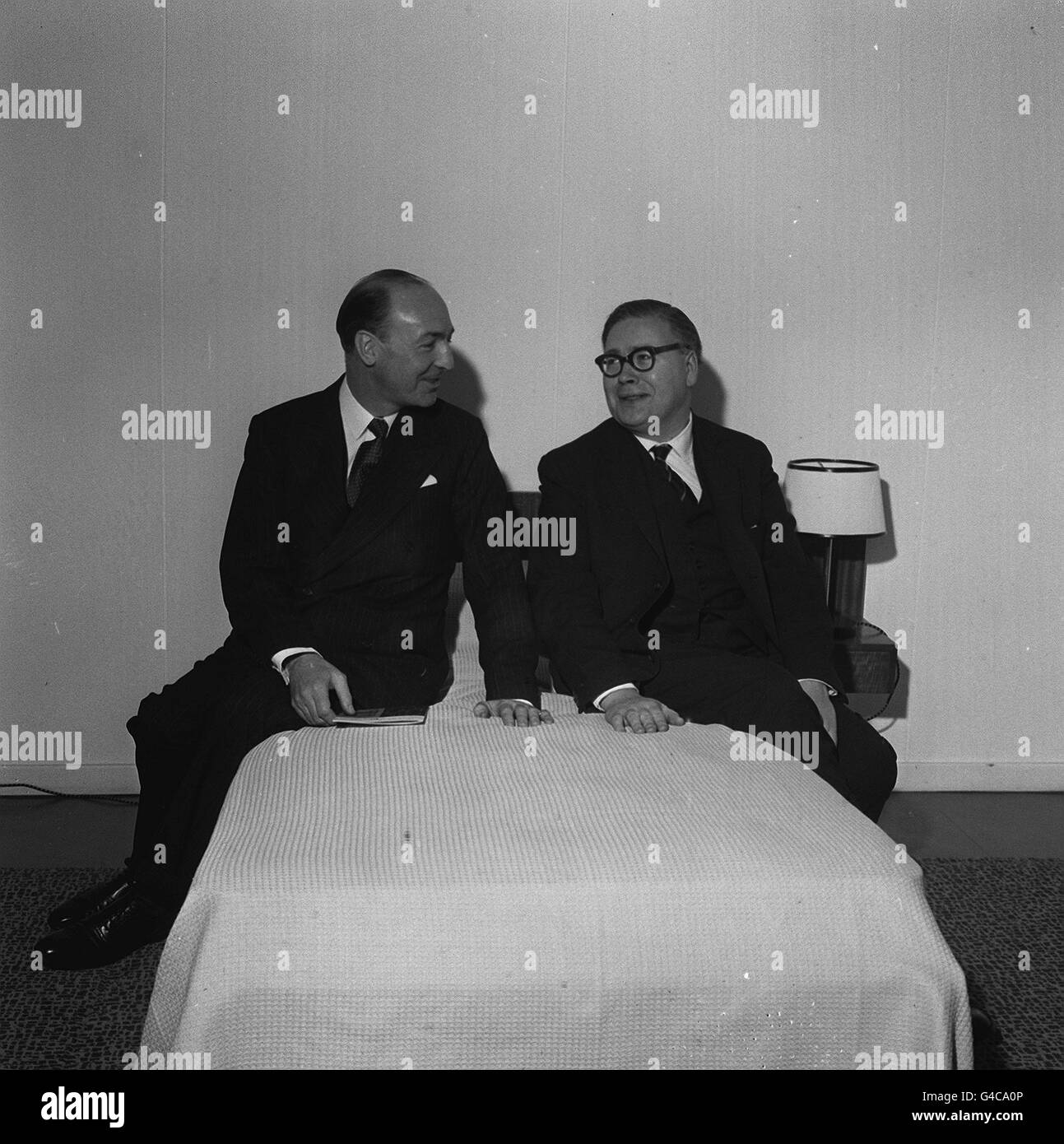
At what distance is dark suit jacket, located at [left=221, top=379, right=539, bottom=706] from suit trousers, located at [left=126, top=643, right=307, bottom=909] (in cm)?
14

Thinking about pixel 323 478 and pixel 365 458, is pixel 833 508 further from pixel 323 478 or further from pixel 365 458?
pixel 323 478

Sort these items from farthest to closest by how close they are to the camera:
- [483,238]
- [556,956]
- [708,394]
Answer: [708,394]
[483,238]
[556,956]

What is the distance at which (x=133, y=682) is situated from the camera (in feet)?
12.6

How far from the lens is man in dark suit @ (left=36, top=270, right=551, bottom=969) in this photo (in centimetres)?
290

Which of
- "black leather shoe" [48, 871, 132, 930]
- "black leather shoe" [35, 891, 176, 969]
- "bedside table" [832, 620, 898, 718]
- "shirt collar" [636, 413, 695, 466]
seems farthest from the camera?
"bedside table" [832, 620, 898, 718]

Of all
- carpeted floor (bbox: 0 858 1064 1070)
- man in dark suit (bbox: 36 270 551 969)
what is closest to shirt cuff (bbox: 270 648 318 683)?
man in dark suit (bbox: 36 270 551 969)

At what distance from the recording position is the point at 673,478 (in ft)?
10.6

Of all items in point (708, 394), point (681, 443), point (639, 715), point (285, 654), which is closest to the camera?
point (639, 715)

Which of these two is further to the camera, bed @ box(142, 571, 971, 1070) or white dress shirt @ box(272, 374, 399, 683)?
white dress shirt @ box(272, 374, 399, 683)

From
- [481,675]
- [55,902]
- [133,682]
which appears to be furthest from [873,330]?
[55,902]

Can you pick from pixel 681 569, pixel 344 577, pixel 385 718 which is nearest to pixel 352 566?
pixel 344 577

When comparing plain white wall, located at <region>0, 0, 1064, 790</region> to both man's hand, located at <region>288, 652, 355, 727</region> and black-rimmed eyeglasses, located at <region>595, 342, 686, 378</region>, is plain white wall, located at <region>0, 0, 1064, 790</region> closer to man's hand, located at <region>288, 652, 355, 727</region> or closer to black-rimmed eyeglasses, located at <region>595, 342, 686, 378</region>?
black-rimmed eyeglasses, located at <region>595, 342, 686, 378</region>

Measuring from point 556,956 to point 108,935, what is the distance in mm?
1380

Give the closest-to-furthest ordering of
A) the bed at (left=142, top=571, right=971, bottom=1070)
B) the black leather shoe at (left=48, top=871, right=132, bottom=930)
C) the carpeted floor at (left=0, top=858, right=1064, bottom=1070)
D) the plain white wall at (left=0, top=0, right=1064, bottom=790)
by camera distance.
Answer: the bed at (left=142, top=571, right=971, bottom=1070) → the carpeted floor at (left=0, top=858, right=1064, bottom=1070) → the black leather shoe at (left=48, top=871, right=132, bottom=930) → the plain white wall at (left=0, top=0, right=1064, bottom=790)
